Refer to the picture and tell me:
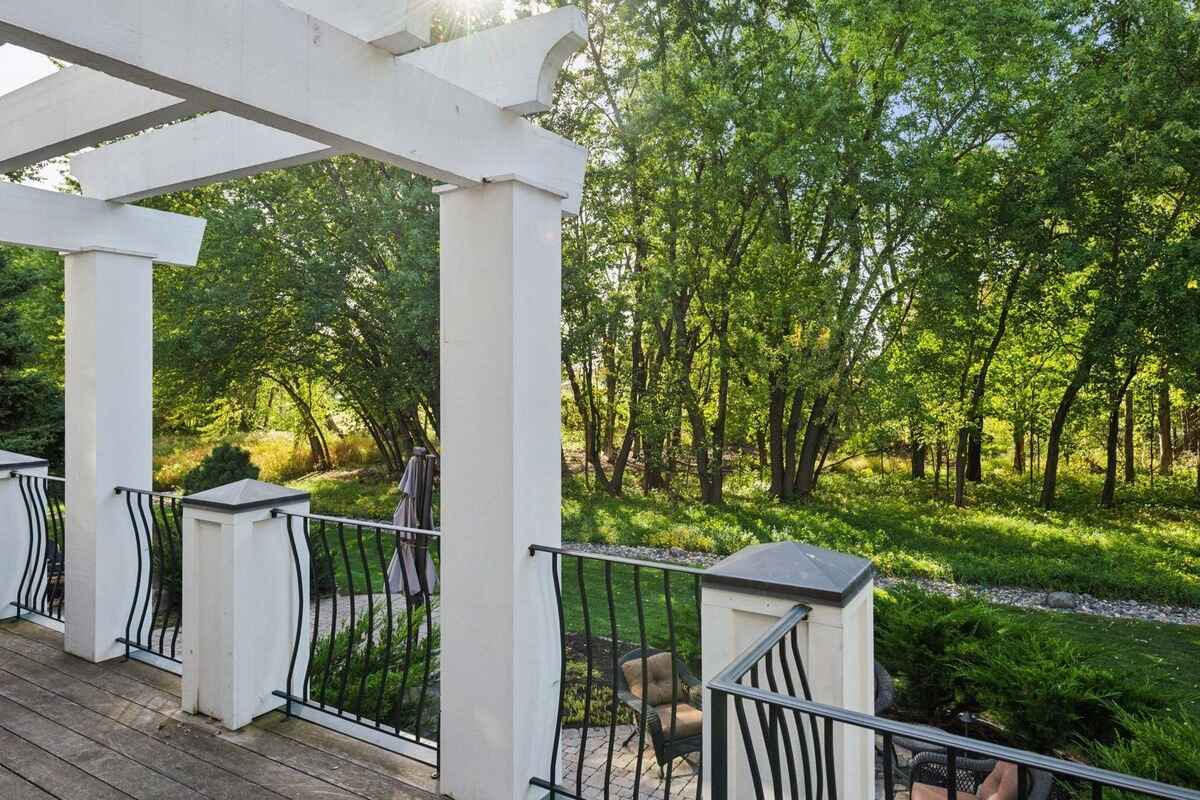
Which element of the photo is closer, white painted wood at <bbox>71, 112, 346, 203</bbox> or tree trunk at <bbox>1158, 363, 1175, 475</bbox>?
white painted wood at <bbox>71, 112, 346, 203</bbox>

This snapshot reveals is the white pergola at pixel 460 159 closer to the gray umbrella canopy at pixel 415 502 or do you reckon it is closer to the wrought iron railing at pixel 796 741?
the wrought iron railing at pixel 796 741

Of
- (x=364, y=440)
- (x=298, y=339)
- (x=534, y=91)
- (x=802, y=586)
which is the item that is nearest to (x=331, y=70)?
(x=534, y=91)

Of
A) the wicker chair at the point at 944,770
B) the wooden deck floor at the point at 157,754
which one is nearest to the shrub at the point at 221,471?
the wooden deck floor at the point at 157,754

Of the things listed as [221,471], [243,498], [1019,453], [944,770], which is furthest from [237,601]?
[1019,453]

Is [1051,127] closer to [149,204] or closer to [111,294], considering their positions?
[111,294]

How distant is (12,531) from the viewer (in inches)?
171

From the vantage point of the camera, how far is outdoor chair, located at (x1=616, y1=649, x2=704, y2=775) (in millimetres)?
3170

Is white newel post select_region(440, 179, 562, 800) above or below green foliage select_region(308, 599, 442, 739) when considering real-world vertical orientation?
above

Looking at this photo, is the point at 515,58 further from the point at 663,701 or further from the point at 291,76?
the point at 663,701

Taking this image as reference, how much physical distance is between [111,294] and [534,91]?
2766 mm

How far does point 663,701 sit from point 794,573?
242 centimetres

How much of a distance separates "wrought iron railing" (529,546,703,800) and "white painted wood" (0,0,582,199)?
1.38 metres

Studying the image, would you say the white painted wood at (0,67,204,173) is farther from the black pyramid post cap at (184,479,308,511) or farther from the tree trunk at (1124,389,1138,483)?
the tree trunk at (1124,389,1138,483)

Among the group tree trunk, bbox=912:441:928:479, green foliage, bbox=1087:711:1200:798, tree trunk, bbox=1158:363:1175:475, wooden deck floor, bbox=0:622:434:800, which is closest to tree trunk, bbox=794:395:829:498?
tree trunk, bbox=912:441:928:479
